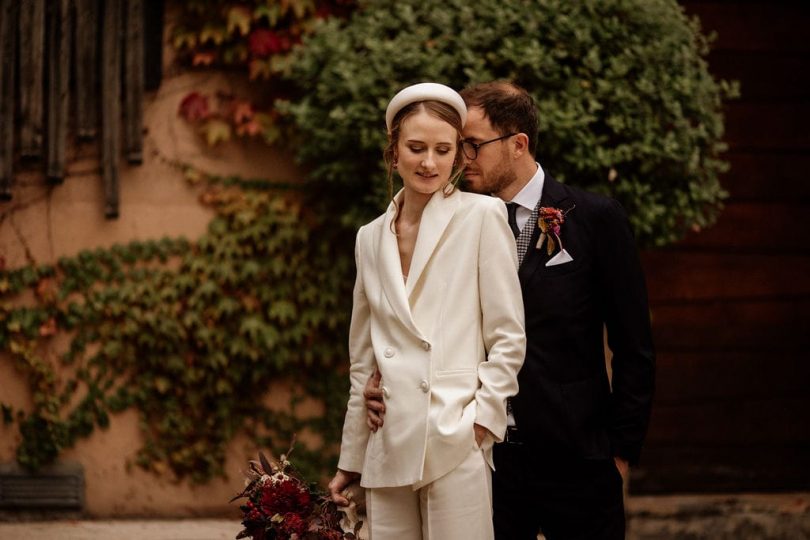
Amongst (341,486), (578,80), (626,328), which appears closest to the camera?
(341,486)

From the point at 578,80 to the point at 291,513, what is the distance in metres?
2.63

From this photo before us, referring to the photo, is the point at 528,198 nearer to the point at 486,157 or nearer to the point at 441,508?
the point at 486,157

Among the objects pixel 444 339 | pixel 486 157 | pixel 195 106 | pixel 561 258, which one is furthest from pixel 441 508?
pixel 195 106

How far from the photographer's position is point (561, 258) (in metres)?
2.90

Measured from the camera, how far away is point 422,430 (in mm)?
2502

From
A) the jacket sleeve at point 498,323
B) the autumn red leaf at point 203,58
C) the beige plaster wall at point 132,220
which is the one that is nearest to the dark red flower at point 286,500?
the jacket sleeve at point 498,323

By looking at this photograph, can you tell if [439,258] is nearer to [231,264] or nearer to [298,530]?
[298,530]

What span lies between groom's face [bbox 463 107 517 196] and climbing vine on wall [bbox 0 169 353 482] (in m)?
2.42

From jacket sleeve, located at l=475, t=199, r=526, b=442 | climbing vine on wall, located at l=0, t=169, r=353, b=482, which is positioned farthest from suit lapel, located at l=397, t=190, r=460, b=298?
climbing vine on wall, located at l=0, t=169, r=353, b=482

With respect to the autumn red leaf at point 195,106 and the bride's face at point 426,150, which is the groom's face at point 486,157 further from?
the autumn red leaf at point 195,106

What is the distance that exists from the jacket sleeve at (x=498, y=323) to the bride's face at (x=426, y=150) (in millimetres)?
169

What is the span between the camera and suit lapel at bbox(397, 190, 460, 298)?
8.53 feet

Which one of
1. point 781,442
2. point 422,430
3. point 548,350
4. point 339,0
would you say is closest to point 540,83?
point 339,0

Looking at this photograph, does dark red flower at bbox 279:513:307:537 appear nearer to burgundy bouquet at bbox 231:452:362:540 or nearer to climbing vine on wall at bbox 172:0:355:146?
burgundy bouquet at bbox 231:452:362:540
